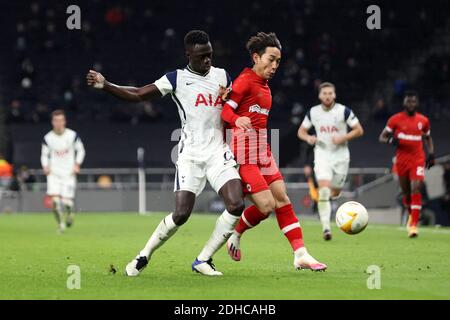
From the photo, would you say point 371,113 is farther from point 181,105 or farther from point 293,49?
point 181,105

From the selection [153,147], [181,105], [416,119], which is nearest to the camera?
[181,105]

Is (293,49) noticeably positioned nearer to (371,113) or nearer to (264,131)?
(371,113)

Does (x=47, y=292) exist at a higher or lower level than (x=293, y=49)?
lower

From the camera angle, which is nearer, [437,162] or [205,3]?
[437,162]

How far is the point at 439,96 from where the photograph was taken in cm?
3272

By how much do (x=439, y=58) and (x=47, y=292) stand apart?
1071 inches

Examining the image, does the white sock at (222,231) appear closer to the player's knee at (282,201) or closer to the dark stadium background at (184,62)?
the player's knee at (282,201)

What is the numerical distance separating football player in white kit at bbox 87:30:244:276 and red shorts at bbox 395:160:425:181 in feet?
26.7

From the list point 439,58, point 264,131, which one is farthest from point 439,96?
point 264,131

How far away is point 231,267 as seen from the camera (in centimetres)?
1120

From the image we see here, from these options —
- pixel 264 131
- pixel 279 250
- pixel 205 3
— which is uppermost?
pixel 205 3

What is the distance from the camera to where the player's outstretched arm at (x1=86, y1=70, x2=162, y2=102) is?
9328mm

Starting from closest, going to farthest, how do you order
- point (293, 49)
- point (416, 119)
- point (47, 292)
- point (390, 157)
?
point (47, 292) < point (416, 119) < point (390, 157) < point (293, 49)

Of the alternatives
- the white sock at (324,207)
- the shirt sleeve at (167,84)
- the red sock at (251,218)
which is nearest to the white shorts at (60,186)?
the white sock at (324,207)
